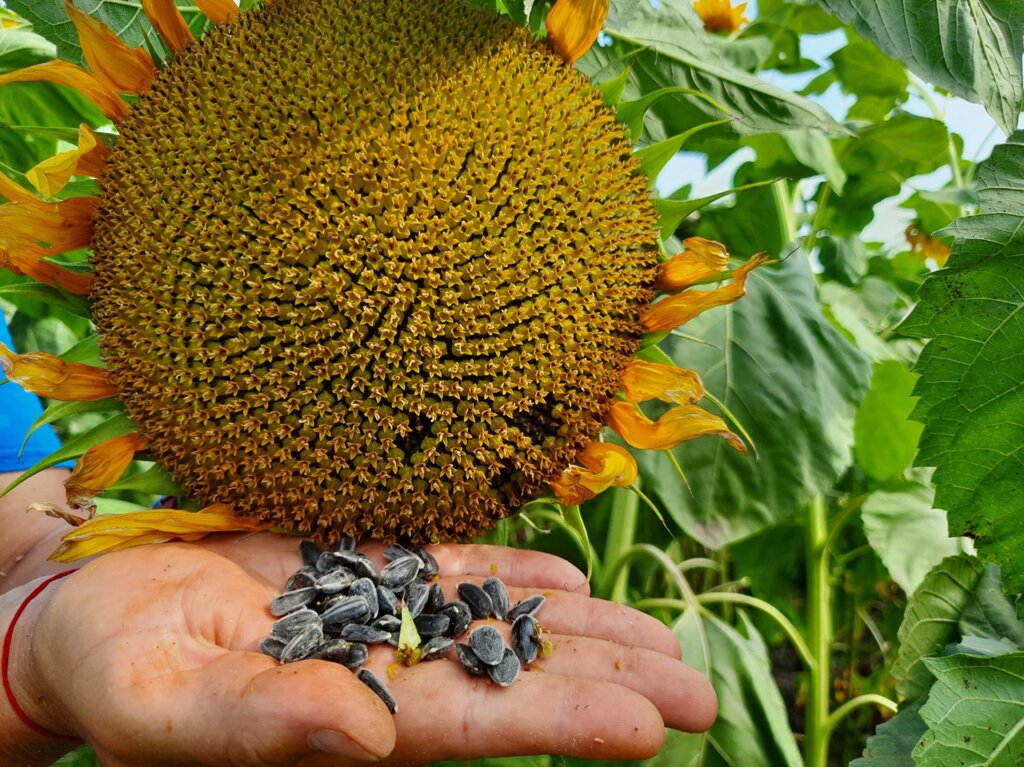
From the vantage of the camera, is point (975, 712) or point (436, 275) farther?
point (975, 712)

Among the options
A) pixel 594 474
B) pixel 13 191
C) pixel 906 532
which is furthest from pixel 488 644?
pixel 906 532

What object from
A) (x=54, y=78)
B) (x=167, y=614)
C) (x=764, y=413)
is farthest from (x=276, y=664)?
(x=764, y=413)

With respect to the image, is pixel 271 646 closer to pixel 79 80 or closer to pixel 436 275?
A: pixel 436 275

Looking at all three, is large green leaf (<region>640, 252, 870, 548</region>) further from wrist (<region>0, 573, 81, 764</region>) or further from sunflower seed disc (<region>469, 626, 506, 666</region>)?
wrist (<region>0, 573, 81, 764</region>)

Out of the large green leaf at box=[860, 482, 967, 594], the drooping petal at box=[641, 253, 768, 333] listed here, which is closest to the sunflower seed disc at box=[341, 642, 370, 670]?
the drooping petal at box=[641, 253, 768, 333]

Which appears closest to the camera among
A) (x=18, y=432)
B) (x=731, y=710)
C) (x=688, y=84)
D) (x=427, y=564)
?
(x=427, y=564)

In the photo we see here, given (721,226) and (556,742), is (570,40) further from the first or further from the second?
(721,226)

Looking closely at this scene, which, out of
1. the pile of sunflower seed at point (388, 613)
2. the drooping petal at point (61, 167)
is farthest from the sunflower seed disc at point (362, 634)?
the drooping petal at point (61, 167)

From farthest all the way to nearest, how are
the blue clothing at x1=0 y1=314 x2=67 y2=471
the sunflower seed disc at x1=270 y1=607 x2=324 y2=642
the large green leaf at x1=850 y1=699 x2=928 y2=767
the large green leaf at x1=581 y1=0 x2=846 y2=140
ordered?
the blue clothing at x1=0 y1=314 x2=67 y2=471
the large green leaf at x1=581 y1=0 x2=846 y2=140
the large green leaf at x1=850 y1=699 x2=928 y2=767
the sunflower seed disc at x1=270 y1=607 x2=324 y2=642
